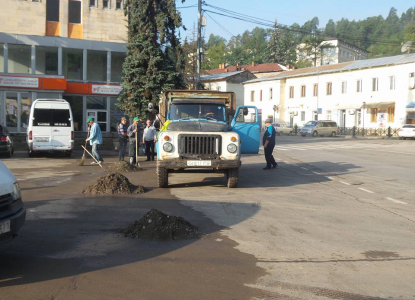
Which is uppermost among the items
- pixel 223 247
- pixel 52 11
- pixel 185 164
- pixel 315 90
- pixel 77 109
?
pixel 52 11

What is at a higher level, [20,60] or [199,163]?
[20,60]

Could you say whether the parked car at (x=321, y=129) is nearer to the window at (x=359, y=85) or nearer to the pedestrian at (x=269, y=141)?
the window at (x=359, y=85)

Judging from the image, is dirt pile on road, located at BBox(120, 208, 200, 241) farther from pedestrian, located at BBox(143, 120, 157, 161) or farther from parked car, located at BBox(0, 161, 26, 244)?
pedestrian, located at BBox(143, 120, 157, 161)

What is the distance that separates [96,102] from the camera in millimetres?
36656

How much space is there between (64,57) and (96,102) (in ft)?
13.9

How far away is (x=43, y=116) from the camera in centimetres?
2197

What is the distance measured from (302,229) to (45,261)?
425 centimetres

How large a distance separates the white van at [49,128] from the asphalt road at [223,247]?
9264mm

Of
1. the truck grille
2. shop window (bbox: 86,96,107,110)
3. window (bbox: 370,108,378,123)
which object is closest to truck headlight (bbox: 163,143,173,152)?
the truck grille

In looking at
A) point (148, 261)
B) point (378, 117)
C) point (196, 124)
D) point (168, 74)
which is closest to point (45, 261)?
point (148, 261)

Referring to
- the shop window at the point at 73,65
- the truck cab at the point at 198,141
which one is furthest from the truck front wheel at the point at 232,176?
the shop window at the point at 73,65

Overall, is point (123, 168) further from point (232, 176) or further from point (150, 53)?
point (150, 53)

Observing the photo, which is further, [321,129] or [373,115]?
[373,115]

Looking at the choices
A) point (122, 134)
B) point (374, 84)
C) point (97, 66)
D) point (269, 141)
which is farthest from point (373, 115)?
point (122, 134)
